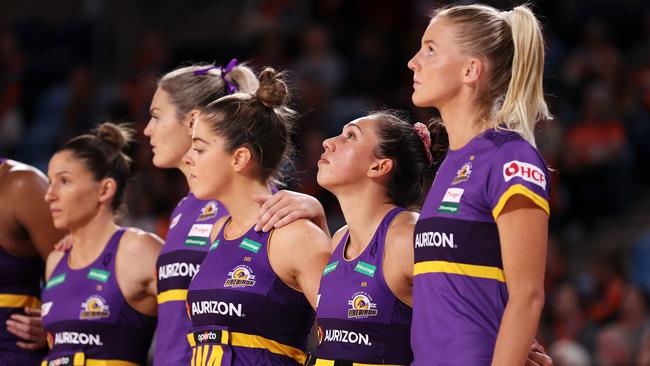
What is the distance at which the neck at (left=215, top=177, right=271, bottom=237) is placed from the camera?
3.98 m

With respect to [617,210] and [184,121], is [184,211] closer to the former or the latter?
[184,121]

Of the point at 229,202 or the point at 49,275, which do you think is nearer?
the point at 229,202

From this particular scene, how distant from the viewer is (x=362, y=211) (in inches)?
144

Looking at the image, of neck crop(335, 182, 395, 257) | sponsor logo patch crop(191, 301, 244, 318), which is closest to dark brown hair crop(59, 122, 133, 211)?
sponsor logo patch crop(191, 301, 244, 318)

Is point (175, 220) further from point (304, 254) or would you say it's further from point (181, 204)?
point (304, 254)

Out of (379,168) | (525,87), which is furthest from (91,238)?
(525,87)

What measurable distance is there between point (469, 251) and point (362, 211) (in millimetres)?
694

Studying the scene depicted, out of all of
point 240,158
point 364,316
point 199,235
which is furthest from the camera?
point 199,235

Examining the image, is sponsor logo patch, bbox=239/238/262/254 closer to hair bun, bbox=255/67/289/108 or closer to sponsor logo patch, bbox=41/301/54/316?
hair bun, bbox=255/67/289/108

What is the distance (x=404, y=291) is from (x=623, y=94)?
6.39 m

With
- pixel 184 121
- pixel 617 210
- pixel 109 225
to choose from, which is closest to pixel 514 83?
pixel 184 121

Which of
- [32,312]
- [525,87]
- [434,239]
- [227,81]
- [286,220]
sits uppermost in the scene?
[525,87]

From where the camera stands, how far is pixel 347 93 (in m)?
10.5

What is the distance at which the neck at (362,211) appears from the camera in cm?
363
